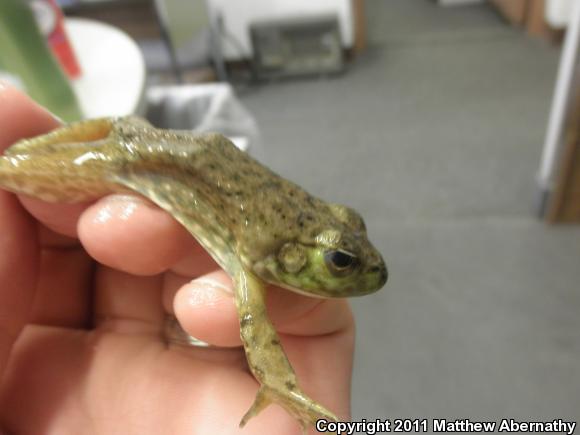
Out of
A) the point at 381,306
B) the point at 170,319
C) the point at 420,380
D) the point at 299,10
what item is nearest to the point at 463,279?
the point at 381,306

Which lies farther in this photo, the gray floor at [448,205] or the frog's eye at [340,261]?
the gray floor at [448,205]

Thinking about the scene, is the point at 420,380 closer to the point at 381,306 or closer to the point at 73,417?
the point at 381,306

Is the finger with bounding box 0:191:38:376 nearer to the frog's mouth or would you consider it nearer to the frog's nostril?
the frog's mouth

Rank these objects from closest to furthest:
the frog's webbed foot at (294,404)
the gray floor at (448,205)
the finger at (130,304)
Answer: the frog's webbed foot at (294,404)
the finger at (130,304)
the gray floor at (448,205)

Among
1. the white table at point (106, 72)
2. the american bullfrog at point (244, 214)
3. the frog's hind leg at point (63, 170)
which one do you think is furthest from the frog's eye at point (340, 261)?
the white table at point (106, 72)

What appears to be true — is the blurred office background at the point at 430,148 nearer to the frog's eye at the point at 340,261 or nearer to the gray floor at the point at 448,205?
the gray floor at the point at 448,205

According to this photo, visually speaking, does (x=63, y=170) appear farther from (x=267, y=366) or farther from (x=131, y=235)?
(x=267, y=366)
